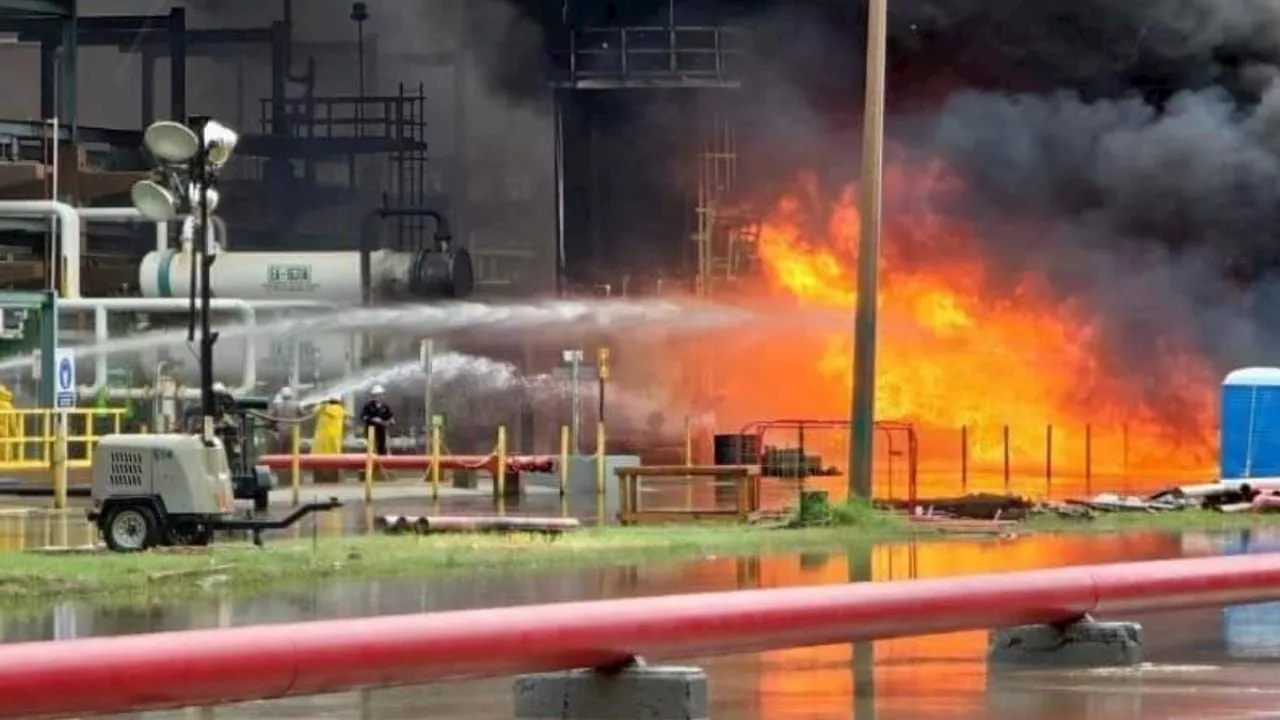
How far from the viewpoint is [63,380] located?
3469 centimetres

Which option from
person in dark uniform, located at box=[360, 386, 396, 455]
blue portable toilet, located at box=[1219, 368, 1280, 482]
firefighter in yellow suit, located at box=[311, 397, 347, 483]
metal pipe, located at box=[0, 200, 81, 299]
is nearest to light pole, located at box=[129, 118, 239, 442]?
firefighter in yellow suit, located at box=[311, 397, 347, 483]

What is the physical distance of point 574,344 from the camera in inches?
1928

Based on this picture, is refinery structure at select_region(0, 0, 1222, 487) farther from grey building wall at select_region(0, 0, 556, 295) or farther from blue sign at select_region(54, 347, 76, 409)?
blue sign at select_region(54, 347, 76, 409)

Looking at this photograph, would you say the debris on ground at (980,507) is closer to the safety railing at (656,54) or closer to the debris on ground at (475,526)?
the debris on ground at (475,526)

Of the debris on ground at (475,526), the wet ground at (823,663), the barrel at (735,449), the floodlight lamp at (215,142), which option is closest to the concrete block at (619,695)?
the wet ground at (823,663)

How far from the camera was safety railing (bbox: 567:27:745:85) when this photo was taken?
4694 cm

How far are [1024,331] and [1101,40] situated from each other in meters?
5.43

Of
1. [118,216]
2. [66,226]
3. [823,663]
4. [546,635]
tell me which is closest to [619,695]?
[546,635]

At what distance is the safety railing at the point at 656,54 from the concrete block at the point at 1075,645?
34.1 metres

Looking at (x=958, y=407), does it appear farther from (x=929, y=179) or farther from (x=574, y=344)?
(x=574, y=344)

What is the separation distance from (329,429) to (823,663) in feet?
81.9

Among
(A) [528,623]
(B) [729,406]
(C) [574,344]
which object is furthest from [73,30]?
(A) [528,623]

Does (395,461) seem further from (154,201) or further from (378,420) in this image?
(154,201)

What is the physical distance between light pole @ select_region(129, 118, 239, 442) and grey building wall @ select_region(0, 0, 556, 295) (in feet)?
93.0
